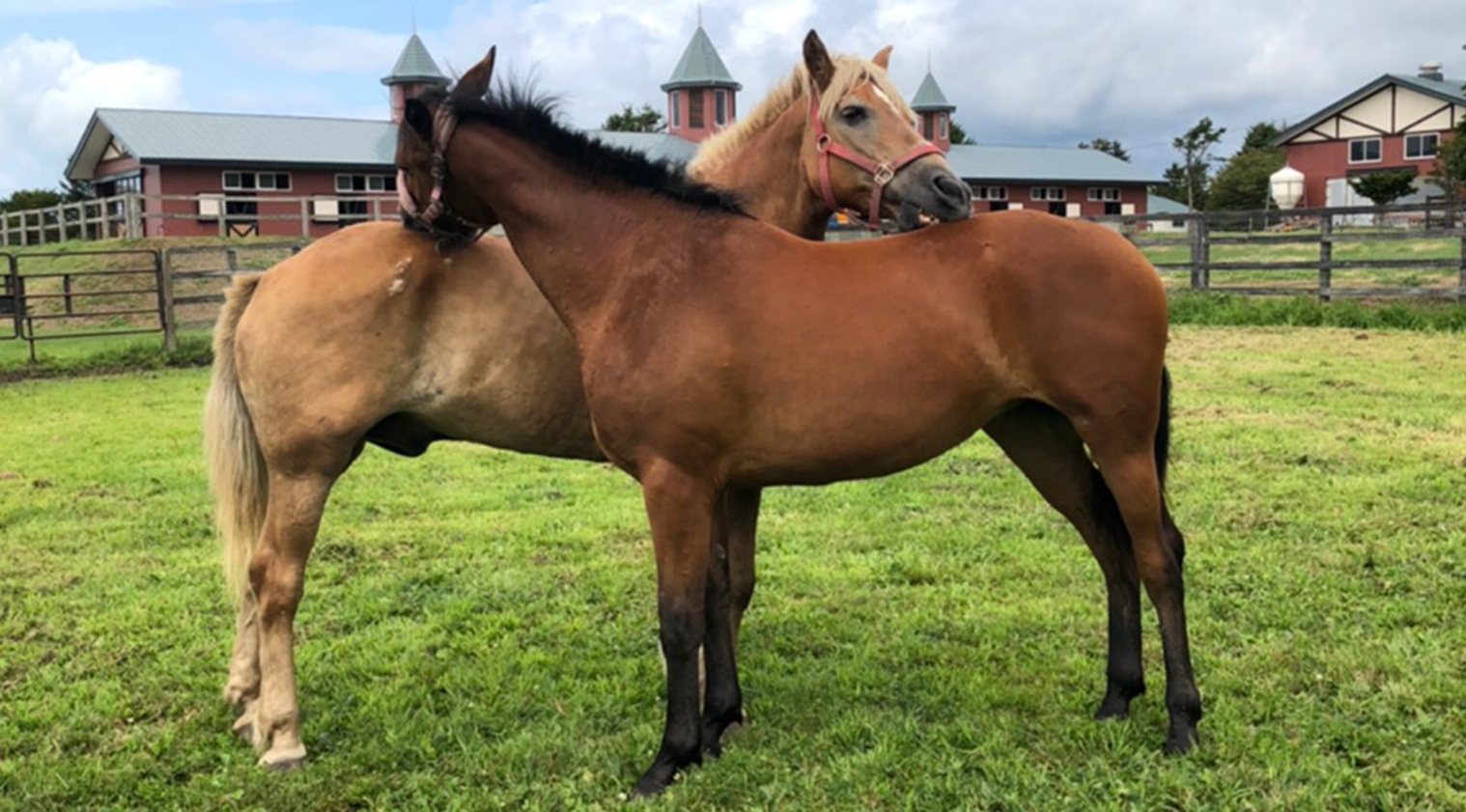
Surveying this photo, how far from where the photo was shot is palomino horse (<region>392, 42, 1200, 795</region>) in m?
3.13

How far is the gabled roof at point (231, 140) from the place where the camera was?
1275 inches

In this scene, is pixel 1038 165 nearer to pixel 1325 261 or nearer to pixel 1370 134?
pixel 1370 134

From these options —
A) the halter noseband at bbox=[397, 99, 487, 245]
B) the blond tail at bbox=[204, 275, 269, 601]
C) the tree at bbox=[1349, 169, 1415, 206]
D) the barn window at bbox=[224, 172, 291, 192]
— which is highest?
the barn window at bbox=[224, 172, 291, 192]

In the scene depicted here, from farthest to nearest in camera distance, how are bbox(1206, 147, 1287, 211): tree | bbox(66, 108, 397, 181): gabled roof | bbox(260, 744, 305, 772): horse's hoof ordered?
bbox(1206, 147, 1287, 211): tree → bbox(66, 108, 397, 181): gabled roof → bbox(260, 744, 305, 772): horse's hoof

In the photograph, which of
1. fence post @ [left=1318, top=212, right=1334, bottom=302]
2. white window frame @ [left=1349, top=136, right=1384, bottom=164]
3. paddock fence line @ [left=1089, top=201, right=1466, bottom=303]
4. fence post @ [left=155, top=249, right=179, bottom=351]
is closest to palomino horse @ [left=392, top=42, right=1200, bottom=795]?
paddock fence line @ [left=1089, top=201, right=1466, bottom=303]

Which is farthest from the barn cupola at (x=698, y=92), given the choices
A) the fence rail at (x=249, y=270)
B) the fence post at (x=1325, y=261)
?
the fence post at (x=1325, y=261)

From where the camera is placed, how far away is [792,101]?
400cm

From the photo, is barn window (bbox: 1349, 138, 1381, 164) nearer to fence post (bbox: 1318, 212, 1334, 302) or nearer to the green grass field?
fence post (bbox: 1318, 212, 1334, 302)

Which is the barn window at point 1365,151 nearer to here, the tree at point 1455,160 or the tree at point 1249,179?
the tree at point 1249,179

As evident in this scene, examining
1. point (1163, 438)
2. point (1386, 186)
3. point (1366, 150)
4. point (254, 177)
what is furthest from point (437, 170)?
point (1366, 150)

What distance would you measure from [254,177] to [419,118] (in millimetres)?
34568

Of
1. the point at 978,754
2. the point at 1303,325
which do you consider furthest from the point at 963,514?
the point at 1303,325

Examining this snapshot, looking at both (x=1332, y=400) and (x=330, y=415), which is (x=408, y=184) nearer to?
(x=330, y=415)

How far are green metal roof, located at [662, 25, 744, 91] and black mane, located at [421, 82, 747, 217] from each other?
40214mm
